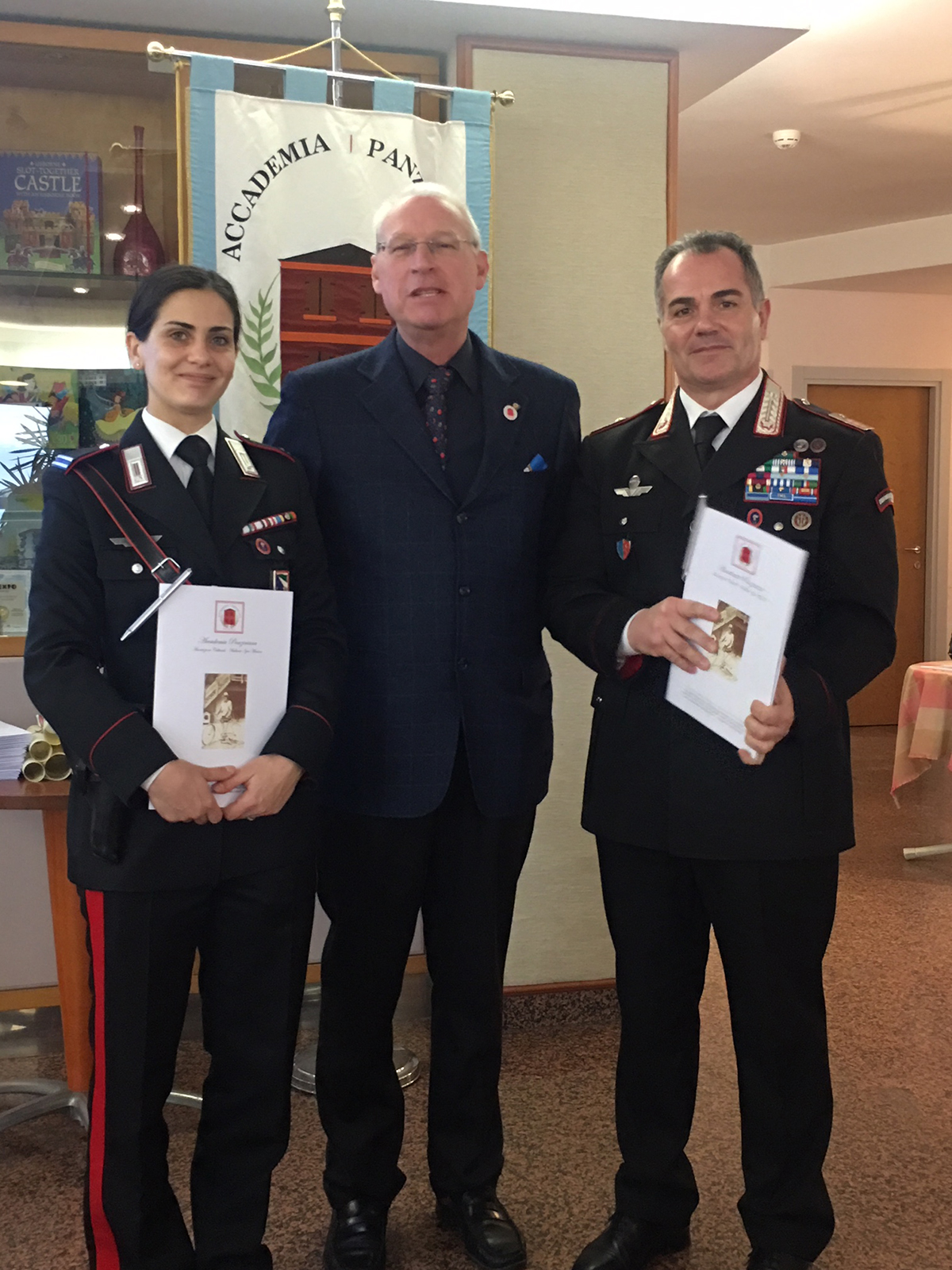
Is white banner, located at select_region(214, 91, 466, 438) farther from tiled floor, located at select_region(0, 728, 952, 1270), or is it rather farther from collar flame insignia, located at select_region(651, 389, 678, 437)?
tiled floor, located at select_region(0, 728, 952, 1270)

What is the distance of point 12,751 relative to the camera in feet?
8.22

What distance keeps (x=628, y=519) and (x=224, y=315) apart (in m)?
0.69

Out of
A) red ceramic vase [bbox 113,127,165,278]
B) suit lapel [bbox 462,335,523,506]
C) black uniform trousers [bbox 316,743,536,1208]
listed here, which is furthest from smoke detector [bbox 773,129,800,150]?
black uniform trousers [bbox 316,743,536,1208]

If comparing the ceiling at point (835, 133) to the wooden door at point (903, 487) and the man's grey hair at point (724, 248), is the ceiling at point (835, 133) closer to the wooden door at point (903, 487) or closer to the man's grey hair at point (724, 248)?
the wooden door at point (903, 487)

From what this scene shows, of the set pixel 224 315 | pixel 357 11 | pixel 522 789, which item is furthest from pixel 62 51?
pixel 522 789

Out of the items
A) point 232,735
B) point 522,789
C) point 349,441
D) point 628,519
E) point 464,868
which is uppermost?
point 349,441

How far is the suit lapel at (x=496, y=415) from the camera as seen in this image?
74.5 inches

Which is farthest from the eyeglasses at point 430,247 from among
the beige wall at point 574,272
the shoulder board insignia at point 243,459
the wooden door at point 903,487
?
the wooden door at point 903,487

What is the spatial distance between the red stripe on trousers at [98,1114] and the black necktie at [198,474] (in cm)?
57

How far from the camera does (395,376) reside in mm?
1906

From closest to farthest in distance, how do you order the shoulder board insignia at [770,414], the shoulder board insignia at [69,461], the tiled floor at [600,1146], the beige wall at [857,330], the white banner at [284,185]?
the shoulder board insignia at [69,461]
the shoulder board insignia at [770,414]
the tiled floor at [600,1146]
the white banner at [284,185]
the beige wall at [857,330]

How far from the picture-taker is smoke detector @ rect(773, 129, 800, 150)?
5.10m

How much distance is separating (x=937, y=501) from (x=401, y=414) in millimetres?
6781

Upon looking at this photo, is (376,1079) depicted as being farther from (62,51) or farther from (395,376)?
(62,51)
